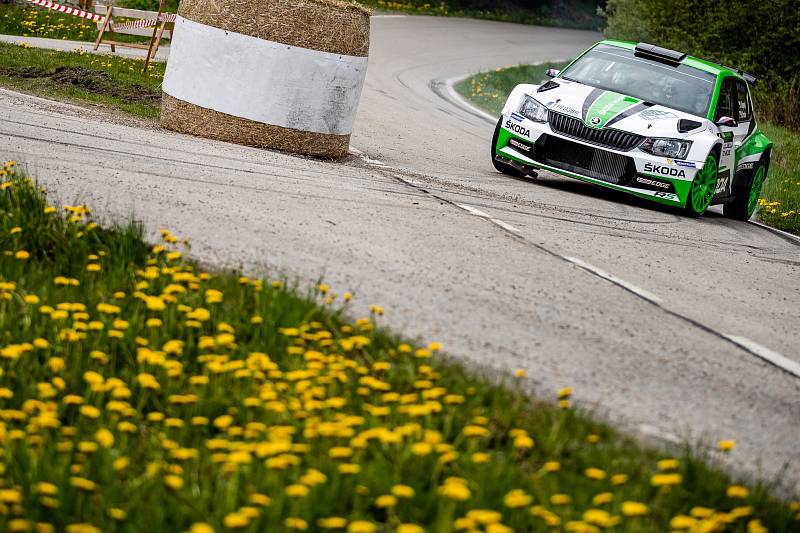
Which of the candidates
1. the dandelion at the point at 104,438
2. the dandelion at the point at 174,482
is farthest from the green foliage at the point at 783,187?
the dandelion at the point at 174,482

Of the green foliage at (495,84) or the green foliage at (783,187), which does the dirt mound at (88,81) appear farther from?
the green foliage at (495,84)

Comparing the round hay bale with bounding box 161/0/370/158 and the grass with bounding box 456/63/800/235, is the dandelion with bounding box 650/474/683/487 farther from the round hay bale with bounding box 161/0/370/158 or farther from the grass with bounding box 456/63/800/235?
the grass with bounding box 456/63/800/235

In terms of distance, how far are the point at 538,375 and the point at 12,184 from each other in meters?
3.21

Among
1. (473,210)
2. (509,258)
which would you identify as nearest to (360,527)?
(509,258)

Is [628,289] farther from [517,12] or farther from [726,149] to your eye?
[517,12]

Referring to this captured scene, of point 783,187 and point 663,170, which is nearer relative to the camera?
point 663,170

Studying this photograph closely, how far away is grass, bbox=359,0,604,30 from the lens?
47603mm

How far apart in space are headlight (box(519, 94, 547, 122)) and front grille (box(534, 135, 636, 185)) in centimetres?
24

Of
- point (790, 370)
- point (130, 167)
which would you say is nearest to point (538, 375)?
point (790, 370)

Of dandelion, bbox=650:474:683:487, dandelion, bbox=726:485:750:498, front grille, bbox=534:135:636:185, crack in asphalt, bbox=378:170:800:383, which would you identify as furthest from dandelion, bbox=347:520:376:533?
front grille, bbox=534:135:636:185

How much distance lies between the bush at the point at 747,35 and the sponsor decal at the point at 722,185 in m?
14.2

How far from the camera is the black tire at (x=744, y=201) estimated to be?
1374 centimetres

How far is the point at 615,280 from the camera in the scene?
25.4 ft

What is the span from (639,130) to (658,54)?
1.83m
